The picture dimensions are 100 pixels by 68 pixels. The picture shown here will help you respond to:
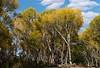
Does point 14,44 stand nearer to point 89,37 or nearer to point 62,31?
point 62,31

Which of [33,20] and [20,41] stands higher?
[33,20]

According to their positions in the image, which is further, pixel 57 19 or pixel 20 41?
pixel 20 41

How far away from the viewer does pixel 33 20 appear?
72188 mm

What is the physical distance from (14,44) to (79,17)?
15251 millimetres

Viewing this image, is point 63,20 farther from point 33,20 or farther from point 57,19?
point 33,20

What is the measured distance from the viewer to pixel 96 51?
75.3 meters

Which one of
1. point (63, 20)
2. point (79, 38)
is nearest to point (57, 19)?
point (63, 20)

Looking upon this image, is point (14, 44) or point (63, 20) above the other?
point (63, 20)

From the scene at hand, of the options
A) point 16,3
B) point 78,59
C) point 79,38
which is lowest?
point 78,59

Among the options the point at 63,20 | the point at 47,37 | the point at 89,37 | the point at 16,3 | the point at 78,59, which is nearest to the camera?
the point at 16,3

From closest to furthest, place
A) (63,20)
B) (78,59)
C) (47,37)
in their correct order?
(63,20) → (47,37) → (78,59)

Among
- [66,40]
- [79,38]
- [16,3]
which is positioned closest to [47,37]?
[66,40]

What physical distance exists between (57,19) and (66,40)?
545 centimetres

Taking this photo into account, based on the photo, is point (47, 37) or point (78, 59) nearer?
point (47, 37)
